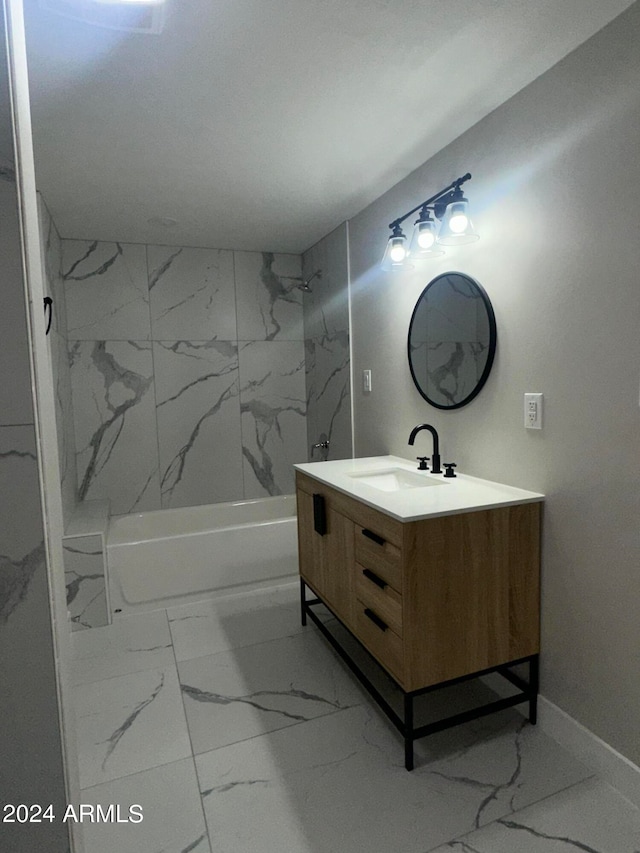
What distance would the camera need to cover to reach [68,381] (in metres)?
3.26

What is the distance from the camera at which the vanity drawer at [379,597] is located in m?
1.61

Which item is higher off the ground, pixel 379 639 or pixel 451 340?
pixel 451 340

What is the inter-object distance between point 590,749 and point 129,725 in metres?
1.63

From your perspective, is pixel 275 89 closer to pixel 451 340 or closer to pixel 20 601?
pixel 451 340

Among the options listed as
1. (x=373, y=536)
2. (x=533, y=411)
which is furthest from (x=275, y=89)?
(x=373, y=536)

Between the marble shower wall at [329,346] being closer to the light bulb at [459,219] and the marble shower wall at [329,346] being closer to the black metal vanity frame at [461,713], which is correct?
the light bulb at [459,219]

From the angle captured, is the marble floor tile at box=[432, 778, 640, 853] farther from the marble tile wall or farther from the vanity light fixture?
the marble tile wall

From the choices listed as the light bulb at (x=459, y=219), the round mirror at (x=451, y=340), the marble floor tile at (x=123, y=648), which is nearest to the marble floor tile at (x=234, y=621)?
the marble floor tile at (x=123, y=648)

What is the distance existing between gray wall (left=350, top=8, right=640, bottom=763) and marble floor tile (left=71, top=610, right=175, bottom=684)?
67.8 inches

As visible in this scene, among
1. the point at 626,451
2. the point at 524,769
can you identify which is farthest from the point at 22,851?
the point at 626,451

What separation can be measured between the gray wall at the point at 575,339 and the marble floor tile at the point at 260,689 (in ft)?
2.84

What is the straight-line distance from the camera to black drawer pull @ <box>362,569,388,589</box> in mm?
1695

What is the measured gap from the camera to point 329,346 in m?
3.47

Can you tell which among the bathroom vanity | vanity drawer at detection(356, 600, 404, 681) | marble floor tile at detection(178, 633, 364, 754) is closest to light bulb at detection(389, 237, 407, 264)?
the bathroom vanity
